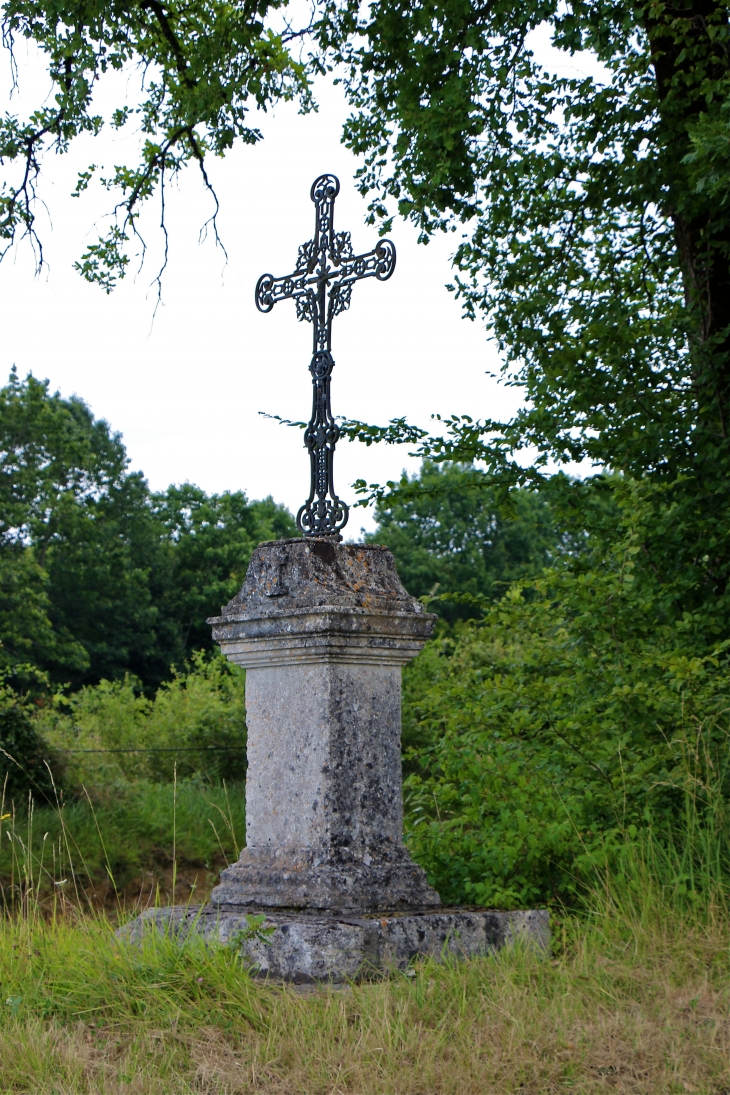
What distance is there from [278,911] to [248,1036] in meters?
0.85

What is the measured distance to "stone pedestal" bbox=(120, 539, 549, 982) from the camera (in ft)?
14.8

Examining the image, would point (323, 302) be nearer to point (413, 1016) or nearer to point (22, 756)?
point (413, 1016)

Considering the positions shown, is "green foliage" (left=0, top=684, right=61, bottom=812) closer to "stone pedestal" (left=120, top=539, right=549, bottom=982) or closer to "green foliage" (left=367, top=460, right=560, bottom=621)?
"stone pedestal" (left=120, top=539, right=549, bottom=982)

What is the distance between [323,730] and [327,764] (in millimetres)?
139

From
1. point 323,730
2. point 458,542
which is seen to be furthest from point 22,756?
point 458,542

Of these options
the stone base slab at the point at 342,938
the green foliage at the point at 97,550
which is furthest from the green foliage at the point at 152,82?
the green foliage at the point at 97,550

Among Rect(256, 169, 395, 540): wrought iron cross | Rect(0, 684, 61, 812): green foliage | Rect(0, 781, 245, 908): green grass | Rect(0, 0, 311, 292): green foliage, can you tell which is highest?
Rect(0, 0, 311, 292): green foliage

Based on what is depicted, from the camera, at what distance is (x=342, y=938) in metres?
4.19

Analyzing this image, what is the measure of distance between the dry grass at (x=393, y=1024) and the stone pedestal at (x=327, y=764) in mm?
296

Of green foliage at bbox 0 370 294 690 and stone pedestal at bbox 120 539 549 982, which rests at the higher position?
green foliage at bbox 0 370 294 690

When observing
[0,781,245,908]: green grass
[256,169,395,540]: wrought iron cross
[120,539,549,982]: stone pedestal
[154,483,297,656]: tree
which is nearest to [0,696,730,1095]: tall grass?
[120,539,549,982]: stone pedestal

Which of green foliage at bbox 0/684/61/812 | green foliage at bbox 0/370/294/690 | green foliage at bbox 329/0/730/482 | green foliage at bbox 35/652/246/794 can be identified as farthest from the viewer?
green foliage at bbox 0/370/294/690

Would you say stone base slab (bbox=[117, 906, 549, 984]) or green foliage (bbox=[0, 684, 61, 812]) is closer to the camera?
stone base slab (bbox=[117, 906, 549, 984])

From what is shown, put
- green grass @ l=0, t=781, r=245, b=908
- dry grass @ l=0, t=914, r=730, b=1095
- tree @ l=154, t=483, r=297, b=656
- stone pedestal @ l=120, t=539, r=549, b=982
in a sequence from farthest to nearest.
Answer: tree @ l=154, t=483, r=297, b=656 < green grass @ l=0, t=781, r=245, b=908 < stone pedestal @ l=120, t=539, r=549, b=982 < dry grass @ l=0, t=914, r=730, b=1095
